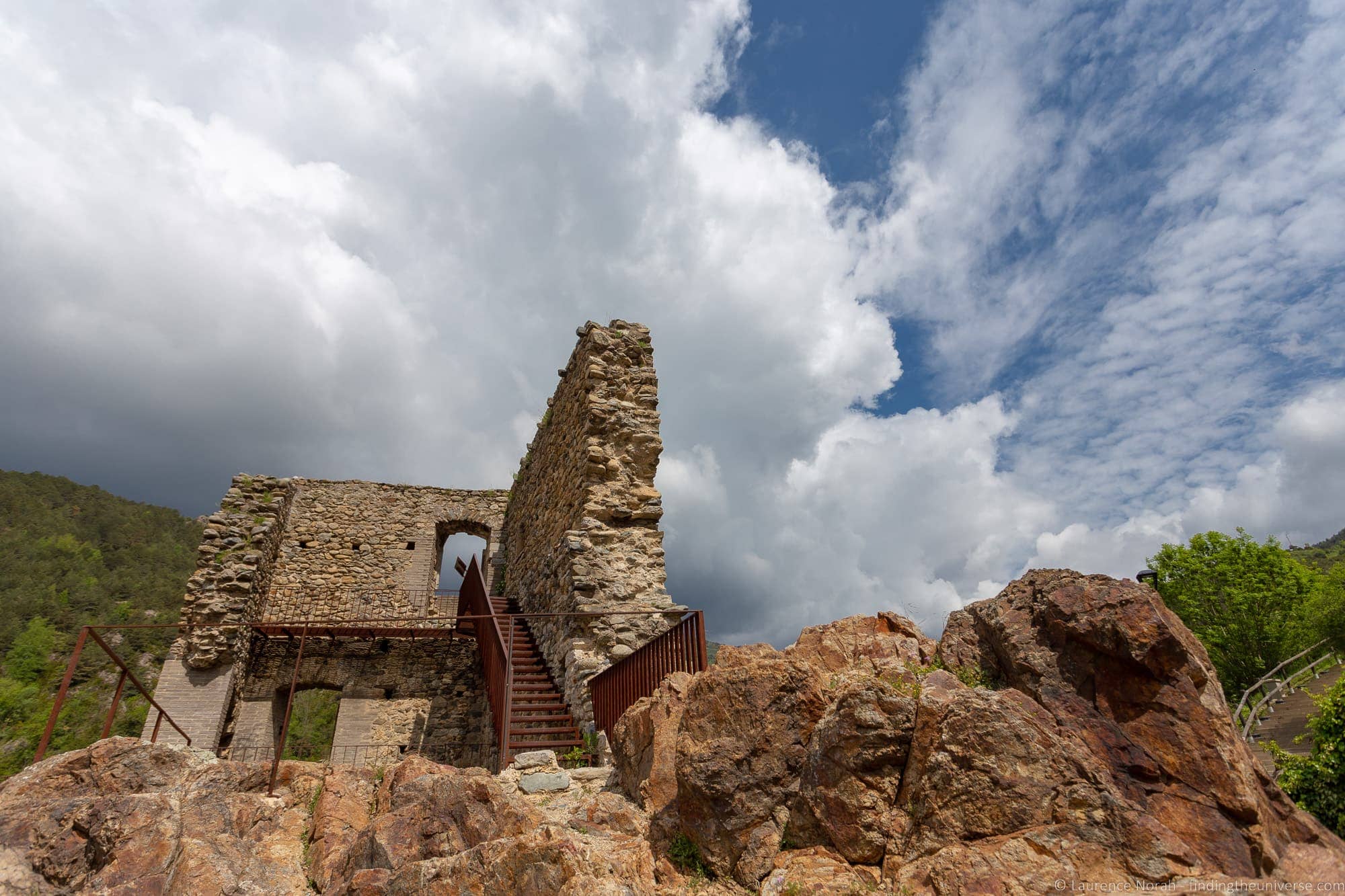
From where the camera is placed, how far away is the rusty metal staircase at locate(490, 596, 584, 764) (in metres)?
7.96

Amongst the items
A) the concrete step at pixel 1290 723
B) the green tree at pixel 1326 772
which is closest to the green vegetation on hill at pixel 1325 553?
the concrete step at pixel 1290 723

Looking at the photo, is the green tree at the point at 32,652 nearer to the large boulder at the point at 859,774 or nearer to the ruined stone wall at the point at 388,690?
the ruined stone wall at the point at 388,690

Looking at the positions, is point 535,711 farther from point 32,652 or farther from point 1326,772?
point 32,652

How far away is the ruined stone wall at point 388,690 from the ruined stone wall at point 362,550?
1515 millimetres

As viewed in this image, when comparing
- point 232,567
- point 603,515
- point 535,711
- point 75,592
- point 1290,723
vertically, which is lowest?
point 1290,723

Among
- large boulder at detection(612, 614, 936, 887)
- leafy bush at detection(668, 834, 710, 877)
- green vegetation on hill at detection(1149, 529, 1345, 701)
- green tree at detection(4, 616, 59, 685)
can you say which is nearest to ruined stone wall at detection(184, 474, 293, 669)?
large boulder at detection(612, 614, 936, 887)

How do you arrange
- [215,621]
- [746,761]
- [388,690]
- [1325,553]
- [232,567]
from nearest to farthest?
[746,761]
[215,621]
[232,567]
[388,690]
[1325,553]

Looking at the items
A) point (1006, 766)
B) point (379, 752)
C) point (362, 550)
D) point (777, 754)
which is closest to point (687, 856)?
point (777, 754)

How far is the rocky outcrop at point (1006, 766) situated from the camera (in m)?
2.71

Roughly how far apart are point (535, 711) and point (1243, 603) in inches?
955

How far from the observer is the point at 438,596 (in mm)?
15789

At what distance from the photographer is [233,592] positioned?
11.9 meters

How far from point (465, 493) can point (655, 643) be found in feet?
39.9

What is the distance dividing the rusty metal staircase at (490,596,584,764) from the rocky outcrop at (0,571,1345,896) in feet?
7.68
